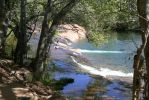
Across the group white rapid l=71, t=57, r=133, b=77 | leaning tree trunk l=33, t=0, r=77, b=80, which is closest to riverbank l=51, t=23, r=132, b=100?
white rapid l=71, t=57, r=133, b=77

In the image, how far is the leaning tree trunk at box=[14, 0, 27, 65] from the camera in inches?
756

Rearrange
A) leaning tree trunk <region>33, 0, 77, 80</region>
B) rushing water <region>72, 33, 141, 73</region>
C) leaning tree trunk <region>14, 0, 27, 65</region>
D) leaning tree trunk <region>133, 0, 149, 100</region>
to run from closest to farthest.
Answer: leaning tree trunk <region>133, 0, 149, 100</region>
leaning tree trunk <region>33, 0, 77, 80</region>
leaning tree trunk <region>14, 0, 27, 65</region>
rushing water <region>72, 33, 141, 73</region>

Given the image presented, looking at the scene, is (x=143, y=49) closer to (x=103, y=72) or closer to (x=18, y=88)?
(x=18, y=88)

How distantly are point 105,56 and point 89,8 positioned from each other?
685 inches

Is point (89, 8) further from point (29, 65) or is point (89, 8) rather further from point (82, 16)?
point (29, 65)

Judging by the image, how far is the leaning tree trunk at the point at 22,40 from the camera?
756 inches

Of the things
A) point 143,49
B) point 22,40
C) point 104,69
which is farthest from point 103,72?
point 143,49

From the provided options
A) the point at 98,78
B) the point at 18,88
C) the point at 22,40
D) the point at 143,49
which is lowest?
the point at 98,78

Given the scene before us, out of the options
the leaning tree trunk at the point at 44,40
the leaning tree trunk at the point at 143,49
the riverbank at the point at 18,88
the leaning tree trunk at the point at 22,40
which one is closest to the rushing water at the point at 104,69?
the leaning tree trunk at the point at 143,49

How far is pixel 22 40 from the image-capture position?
19.7 metres

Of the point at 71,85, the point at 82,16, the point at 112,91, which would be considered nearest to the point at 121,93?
the point at 112,91

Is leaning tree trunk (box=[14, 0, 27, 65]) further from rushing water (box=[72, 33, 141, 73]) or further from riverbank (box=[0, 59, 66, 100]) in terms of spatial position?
rushing water (box=[72, 33, 141, 73])

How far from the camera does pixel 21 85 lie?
48.2 ft

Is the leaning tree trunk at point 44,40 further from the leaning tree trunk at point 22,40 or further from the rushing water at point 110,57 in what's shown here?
the rushing water at point 110,57
